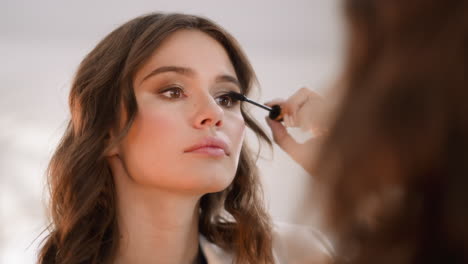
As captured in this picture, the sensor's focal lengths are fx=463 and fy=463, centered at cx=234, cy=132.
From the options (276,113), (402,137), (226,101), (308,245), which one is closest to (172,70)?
(226,101)

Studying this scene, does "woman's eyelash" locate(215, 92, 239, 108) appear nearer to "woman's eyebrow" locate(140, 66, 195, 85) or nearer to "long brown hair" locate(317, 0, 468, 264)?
"woman's eyebrow" locate(140, 66, 195, 85)

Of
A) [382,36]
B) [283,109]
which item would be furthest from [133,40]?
[382,36]

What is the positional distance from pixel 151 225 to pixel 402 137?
935mm

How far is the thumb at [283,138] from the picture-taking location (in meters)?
1.34

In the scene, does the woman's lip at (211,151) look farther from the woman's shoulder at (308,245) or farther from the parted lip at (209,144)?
the woman's shoulder at (308,245)

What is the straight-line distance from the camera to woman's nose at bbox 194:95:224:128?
1.08 metres

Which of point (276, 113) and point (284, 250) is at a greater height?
point (276, 113)

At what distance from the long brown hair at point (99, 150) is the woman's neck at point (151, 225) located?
0.14 ft

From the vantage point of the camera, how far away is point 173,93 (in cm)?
112

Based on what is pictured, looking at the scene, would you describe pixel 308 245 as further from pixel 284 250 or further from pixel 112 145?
pixel 112 145

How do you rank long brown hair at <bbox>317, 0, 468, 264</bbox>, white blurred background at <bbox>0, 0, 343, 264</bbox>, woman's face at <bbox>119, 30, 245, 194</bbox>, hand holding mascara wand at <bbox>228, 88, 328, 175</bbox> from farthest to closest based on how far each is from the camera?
white blurred background at <bbox>0, 0, 343, 264</bbox>
hand holding mascara wand at <bbox>228, 88, 328, 175</bbox>
woman's face at <bbox>119, 30, 245, 194</bbox>
long brown hair at <bbox>317, 0, 468, 264</bbox>

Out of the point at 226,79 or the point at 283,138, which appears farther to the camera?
the point at 283,138

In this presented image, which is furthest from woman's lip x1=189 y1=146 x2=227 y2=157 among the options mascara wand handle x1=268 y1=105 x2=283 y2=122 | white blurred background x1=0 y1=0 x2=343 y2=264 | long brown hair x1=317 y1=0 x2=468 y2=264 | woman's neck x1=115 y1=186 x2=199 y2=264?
white blurred background x1=0 y1=0 x2=343 y2=264

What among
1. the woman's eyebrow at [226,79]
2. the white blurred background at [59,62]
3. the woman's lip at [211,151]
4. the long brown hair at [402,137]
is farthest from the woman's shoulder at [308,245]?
the long brown hair at [402,137]
